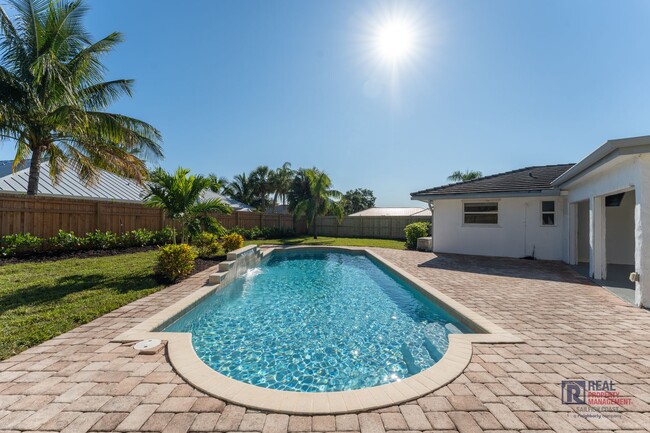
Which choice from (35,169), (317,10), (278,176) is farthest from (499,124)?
(278,176)

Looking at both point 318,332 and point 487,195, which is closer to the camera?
point 318,332

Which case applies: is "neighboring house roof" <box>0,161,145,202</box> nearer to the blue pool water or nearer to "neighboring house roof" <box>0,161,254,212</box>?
"neighboring house roof" <box>0,161,254,212</box>

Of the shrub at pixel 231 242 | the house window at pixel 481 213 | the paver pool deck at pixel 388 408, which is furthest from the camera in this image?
the house window at pixel 481 213

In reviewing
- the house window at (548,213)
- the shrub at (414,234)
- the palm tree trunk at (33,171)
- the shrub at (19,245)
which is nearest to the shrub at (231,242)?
the shrub at (19,245)

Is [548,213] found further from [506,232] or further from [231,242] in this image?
[231,242]

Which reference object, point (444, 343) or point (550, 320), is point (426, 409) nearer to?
point (444, 343)

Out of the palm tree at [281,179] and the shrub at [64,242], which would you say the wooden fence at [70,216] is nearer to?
the shrub at [64,242]

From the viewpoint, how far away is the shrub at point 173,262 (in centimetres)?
702

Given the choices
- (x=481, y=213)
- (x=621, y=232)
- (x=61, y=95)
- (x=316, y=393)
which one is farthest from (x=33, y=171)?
(x=621, y=232)

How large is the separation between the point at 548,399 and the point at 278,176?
1298 inches

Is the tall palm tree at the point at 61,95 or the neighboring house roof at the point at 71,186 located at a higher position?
the tall palm tree at the point at 61,95

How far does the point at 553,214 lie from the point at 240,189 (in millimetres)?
33333

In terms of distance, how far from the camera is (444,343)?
421 cm

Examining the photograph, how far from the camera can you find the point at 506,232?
1171 cm
